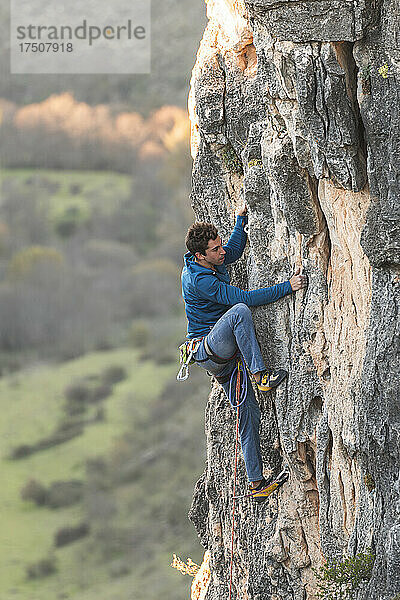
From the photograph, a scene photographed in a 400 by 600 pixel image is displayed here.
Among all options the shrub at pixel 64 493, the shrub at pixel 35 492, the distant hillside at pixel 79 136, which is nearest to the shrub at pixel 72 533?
the shrub at pixel 64 493

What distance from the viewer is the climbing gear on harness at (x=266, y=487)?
27.3ft

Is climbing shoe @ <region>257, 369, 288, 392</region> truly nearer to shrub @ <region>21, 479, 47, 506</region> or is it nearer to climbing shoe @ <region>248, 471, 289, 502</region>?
climbing shoe @ <region>248, 471, 289, 502</region>

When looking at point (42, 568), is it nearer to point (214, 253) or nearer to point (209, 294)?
point (209, 294)

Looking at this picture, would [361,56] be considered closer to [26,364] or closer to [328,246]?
[328,246]

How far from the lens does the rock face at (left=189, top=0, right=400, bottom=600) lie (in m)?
6.33

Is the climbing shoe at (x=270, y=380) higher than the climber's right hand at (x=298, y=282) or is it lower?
lower

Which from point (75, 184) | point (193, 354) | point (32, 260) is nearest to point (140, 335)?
point (32, 260)

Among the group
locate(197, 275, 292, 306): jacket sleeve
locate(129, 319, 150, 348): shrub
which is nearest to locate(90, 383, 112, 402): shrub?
locate(129, 319, 150, 348): shrub

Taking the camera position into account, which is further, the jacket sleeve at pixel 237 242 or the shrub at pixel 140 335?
the shrub at pixel 140 335

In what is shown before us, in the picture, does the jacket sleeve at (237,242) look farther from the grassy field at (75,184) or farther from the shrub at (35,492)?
the grassy field at (75,184)

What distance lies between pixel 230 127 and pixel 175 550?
1200 inches

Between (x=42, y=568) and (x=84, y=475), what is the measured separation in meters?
4.54

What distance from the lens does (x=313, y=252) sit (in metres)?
7.55

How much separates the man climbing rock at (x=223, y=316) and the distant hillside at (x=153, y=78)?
30.7 meters
